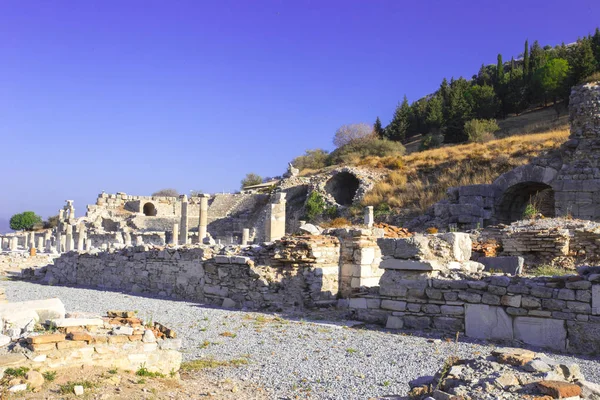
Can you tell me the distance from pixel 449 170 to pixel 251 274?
2065 cm

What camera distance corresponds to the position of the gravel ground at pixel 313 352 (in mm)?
5012

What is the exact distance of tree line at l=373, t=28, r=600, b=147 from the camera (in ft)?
157

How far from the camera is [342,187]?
38.7 meters

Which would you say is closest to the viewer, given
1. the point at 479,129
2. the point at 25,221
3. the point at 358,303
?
the point at 358,303

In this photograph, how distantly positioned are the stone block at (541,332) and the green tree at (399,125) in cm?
5419

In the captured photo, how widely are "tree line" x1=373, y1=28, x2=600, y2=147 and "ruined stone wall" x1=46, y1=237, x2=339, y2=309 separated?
1567 inches

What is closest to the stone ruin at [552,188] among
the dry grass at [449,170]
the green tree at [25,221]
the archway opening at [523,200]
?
the archway opening at [523,200]

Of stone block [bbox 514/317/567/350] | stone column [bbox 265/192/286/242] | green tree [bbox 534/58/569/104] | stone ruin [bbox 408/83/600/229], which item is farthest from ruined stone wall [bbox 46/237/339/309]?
green tree [bbox 534/58/569/104]

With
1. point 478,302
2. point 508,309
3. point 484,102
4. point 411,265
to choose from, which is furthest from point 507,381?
point 484,102

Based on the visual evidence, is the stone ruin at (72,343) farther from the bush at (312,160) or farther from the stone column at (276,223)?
the bush at (312,160)

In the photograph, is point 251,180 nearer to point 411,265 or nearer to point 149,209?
point 149,209

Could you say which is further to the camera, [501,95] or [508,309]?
[501,95]

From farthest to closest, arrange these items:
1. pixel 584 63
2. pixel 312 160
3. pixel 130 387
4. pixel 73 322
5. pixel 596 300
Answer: pixel 312 160
pixel 584 63
pixel 596 300
pixel 73 322
pixel 130 387

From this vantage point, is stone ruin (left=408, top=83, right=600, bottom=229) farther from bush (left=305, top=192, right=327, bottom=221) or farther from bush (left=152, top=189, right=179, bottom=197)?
bush (left=152, top=189, right=179, bottom=197)
